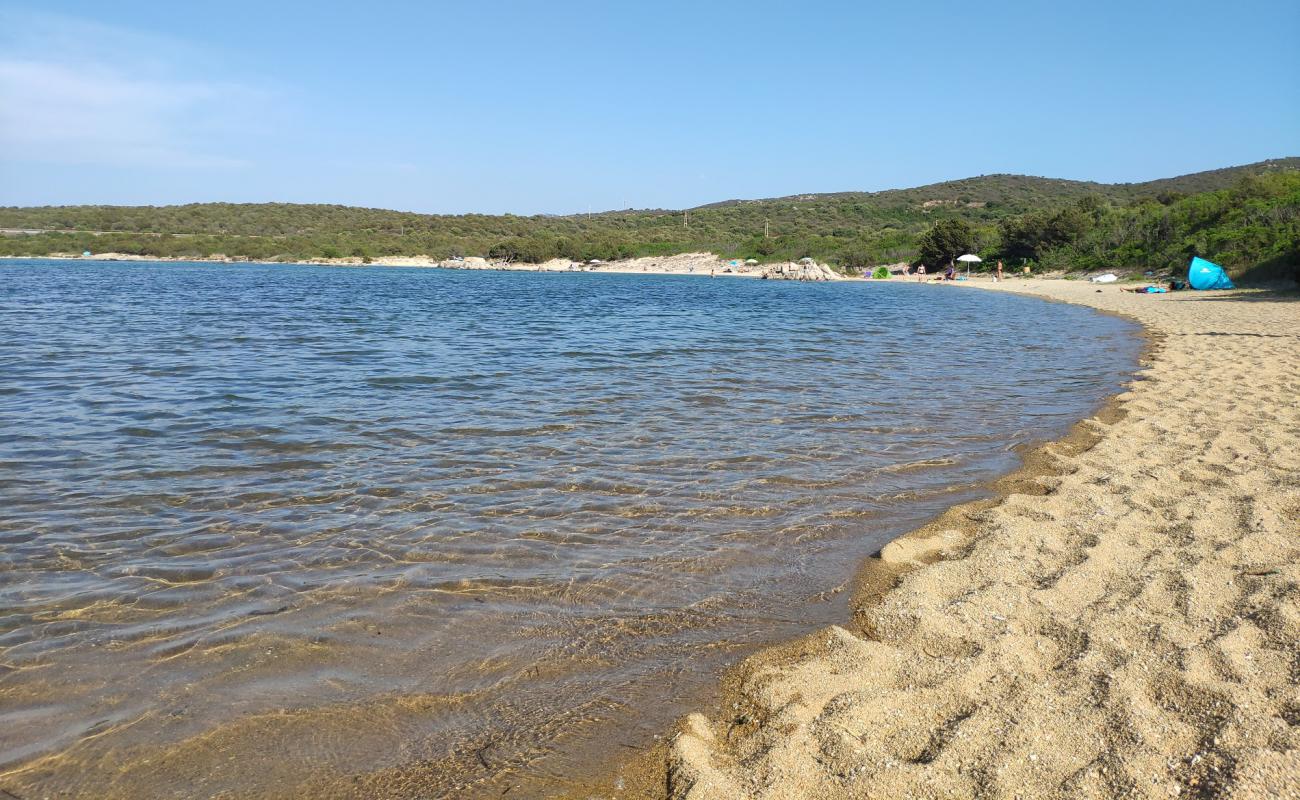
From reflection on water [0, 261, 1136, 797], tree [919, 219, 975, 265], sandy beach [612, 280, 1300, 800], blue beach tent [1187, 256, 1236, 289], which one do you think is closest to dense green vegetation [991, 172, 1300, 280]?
blue beach tent [1187, 256, 1236, 289]

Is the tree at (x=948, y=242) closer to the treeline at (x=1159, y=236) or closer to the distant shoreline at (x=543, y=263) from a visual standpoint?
the treeline at (x=1159, y=236)

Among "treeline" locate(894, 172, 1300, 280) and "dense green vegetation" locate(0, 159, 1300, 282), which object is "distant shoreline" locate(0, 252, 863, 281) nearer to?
"dense green vegetation" locate(0, 159, 1300, 282)

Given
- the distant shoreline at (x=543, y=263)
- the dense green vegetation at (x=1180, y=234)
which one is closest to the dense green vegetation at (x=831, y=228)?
the dense green vegetation at (x=1180, y=234)

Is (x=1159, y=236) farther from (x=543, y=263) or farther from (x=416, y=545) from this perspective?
(x=543, y=263)

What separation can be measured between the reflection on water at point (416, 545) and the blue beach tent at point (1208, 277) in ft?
69.8

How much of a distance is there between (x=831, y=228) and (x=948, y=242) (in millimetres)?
41211

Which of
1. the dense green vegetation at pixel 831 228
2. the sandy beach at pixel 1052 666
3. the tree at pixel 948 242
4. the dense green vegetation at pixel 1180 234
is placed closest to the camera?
the sandy beach at pixel 1052 666

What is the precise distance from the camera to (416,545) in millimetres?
4570

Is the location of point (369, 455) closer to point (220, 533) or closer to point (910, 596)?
point (220, 533)

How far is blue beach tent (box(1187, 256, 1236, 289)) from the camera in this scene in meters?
27.6

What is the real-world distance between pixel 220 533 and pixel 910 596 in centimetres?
408

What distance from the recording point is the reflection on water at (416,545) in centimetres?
274

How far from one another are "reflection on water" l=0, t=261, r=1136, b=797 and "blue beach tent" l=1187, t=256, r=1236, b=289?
69.8ft

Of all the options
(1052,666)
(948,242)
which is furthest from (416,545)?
(948,242)
